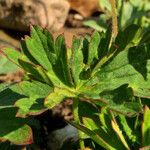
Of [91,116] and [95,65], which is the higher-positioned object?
[95,65]

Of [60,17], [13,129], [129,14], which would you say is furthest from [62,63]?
[60,17]

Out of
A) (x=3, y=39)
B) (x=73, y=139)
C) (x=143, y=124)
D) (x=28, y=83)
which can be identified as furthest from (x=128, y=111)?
(x=3, y=39)

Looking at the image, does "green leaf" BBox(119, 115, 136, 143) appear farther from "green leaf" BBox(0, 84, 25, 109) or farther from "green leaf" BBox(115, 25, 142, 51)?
"green leaf" BBox(0, 84, 25, 109)

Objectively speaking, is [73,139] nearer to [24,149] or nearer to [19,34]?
[24,149]

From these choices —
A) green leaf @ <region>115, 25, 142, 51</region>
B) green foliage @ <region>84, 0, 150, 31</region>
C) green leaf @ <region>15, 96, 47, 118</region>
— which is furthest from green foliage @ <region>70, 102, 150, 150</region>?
green foliage @ <region>84, 0, 150, 31</region>

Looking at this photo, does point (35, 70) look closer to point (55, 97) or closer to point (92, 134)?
point (55, 97)

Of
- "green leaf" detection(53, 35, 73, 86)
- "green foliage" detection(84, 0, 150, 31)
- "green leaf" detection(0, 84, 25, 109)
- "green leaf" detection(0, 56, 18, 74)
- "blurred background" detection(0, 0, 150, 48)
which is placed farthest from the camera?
"blurred background" detection(0, 0, 150, 48)

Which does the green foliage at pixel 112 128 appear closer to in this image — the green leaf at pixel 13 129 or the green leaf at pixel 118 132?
the green leaf at pixel 118 132
